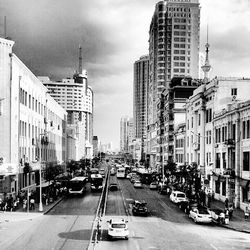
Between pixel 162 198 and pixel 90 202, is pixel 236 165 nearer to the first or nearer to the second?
pixel 162 198

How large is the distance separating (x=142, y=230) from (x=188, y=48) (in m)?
141

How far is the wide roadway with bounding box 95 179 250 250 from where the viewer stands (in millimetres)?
30519

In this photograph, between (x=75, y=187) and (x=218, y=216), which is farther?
(x=75, y=187)

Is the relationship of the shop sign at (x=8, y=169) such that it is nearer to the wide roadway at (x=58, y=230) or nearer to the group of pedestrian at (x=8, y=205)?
the group of pedestrian at (x=8, y=205)

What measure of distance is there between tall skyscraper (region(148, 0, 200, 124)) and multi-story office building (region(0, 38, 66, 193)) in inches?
3635

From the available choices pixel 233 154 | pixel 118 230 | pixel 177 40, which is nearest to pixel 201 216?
pixel 118 230

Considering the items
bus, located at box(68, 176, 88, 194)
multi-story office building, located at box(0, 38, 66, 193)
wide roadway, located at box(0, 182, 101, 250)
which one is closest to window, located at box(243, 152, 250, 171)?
wide roadway, located at box(0, 182, 101, 250)

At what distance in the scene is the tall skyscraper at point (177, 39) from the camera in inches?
6624

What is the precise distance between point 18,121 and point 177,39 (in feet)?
387

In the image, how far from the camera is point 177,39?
170000 millimetres

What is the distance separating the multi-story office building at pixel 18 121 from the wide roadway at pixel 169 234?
15.7 m

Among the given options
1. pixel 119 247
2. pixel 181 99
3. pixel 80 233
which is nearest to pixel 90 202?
pixel 80 233

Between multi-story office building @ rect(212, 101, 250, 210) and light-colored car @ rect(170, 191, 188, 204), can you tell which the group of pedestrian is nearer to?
light-colored car @ rect(170, 191, 188, 204)

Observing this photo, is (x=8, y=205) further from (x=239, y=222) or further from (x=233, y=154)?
(x=233, y=154)
